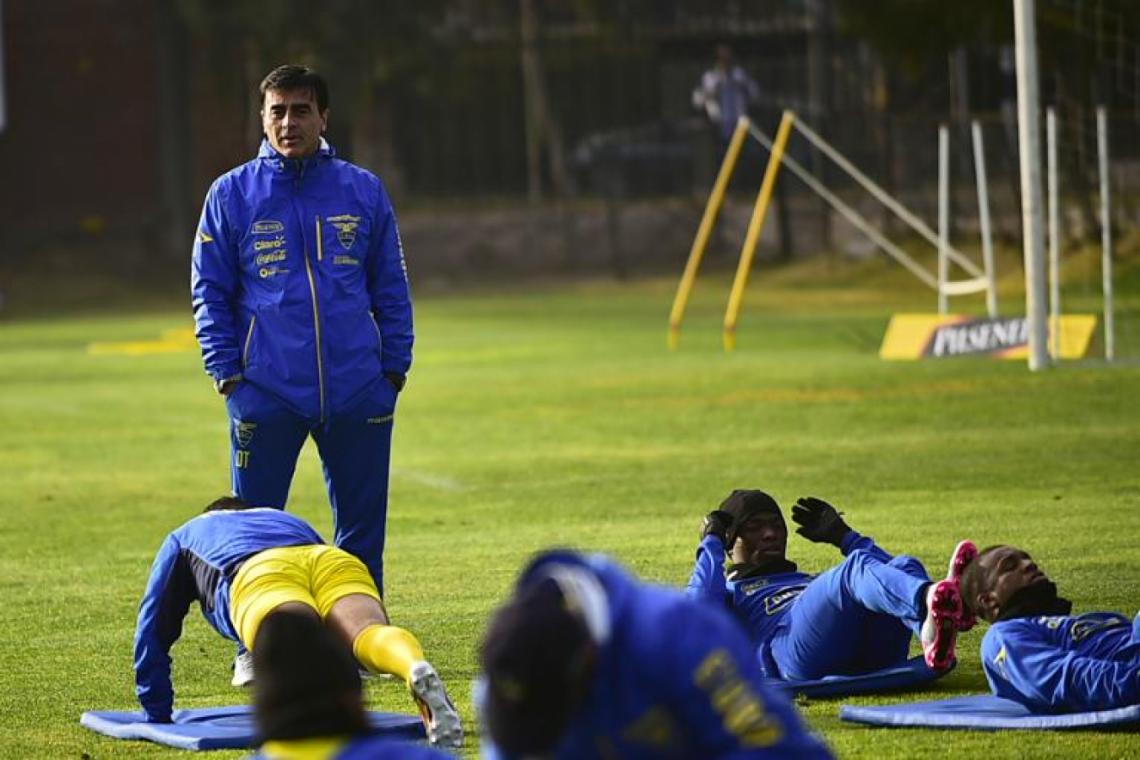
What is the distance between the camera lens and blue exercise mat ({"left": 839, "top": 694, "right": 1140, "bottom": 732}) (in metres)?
6.57

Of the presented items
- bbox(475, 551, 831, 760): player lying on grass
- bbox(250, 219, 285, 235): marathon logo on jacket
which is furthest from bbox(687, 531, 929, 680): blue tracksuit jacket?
bbox(475, 551, 831, 760): player lying on grass

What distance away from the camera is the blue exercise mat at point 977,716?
657 centimetres

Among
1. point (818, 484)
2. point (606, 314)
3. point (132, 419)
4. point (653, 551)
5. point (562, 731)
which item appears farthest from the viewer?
point (606, 314)

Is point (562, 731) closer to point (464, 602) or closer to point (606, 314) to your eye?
point (464, 602)

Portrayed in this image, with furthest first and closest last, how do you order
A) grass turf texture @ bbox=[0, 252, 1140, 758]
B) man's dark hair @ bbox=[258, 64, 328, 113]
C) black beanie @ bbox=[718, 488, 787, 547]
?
grass turf texture @ bbox=[0, 252, 1140, 758] → man's dark hair @ bbox=[258, 64, 328, 113] → black beanie @ bbox=[718, 488, 787, 547]

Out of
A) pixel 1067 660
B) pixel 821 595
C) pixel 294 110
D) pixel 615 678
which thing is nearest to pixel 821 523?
pixel 821 595

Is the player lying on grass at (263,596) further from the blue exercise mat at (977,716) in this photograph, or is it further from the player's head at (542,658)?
the player's head at (542,658)

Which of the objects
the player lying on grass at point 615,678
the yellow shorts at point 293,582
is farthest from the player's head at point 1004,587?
the player lying on grass at point 615,678

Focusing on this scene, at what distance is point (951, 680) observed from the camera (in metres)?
7.73

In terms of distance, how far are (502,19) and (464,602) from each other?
32.6 metres

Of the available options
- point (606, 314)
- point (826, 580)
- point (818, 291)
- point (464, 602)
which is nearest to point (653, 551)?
point (464, 602)

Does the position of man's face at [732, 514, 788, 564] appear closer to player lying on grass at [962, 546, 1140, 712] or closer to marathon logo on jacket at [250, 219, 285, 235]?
player lying on grass at [962, 546, 1140, 712]

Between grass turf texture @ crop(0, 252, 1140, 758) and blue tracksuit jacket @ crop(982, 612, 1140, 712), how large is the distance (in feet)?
0.51

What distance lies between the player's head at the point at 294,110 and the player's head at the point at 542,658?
4.46 metres
